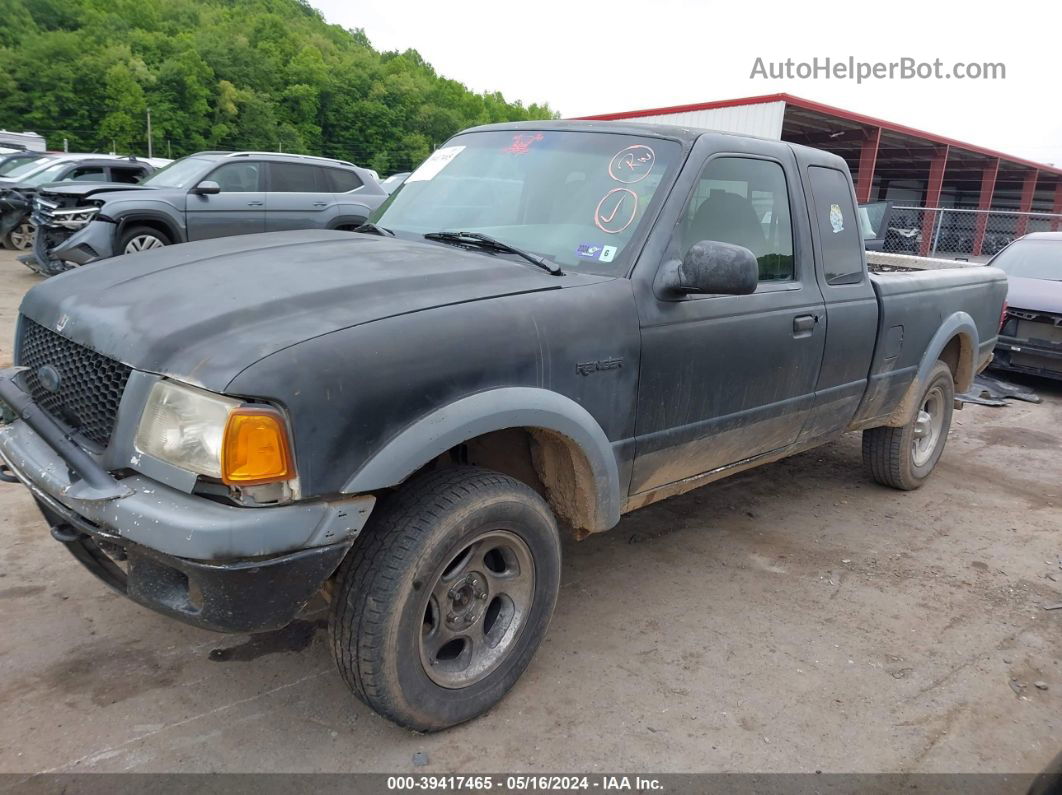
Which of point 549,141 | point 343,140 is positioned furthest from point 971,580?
point 343,140

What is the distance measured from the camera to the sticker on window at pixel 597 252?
2943 mm

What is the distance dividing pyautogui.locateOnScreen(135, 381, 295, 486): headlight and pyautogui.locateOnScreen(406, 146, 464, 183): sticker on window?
202cm

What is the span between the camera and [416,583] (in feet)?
7.43

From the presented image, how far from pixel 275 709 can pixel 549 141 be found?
2.51 m

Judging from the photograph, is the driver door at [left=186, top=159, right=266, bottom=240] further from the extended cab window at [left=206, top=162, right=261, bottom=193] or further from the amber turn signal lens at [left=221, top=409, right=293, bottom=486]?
the amber turn signal lens at [left=221, top=409, right=293, bottom=486]

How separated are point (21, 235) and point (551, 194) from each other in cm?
1352

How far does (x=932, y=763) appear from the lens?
258 centimetres

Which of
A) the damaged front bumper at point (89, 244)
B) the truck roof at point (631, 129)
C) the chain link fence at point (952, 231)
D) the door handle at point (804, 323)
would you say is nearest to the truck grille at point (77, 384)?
the truck roof at point (631, 129)

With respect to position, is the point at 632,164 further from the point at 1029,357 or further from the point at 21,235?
the point at 21,235

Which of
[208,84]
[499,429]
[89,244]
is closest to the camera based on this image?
[499,429]

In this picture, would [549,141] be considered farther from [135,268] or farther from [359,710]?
[359,710]

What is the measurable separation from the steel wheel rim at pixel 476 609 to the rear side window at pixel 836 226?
223 cm

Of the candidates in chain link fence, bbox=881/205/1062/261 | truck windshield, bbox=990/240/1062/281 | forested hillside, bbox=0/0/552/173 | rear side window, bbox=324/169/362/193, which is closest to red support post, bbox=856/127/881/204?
chain link fence, bbox=881/205/1062/261

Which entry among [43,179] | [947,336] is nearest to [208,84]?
[43,179]
